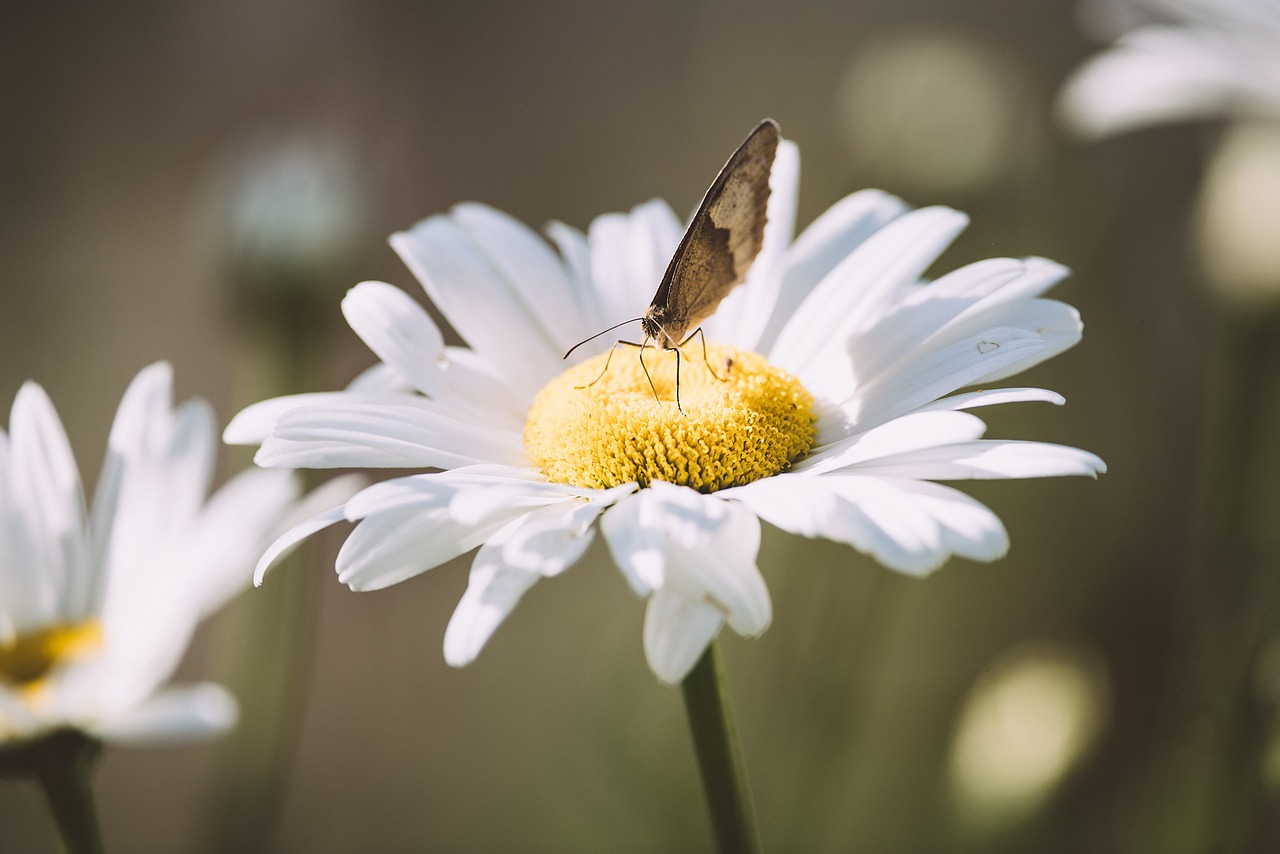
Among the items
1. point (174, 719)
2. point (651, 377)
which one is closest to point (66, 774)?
point (174, 719)

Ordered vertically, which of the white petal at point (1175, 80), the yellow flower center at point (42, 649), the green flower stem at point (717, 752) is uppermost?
the white petal at point (1175, 80)

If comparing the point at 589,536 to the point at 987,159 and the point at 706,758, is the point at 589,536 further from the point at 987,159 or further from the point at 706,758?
the point at 987,159

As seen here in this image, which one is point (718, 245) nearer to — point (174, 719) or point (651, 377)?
point (651, 377)

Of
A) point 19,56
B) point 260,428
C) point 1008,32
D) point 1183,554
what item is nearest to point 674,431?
point 260,428

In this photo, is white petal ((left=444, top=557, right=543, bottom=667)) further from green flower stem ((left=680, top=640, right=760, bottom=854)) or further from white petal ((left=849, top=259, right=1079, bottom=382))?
white petal ((left=849, top=259, right=1079, bottom=382))

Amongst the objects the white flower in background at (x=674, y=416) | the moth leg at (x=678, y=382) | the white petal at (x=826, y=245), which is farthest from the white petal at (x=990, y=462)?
the white petal at (x=826, y=245)

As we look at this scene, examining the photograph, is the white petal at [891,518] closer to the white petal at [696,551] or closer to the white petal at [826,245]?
the white petal at [696,551]
